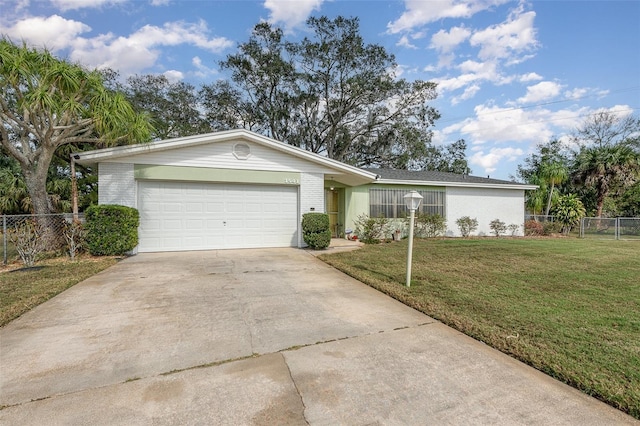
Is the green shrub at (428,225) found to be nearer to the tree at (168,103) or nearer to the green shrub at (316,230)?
the green shrub at (316,230)

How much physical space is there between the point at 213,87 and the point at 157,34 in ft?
33.8

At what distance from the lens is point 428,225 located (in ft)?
44.1

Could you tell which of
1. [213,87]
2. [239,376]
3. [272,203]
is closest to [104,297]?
[239,376]

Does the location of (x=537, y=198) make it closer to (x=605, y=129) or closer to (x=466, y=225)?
(x=466, y=225)

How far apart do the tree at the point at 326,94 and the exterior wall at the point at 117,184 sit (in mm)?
15416

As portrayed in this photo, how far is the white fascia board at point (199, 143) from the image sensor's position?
8484 millimetres

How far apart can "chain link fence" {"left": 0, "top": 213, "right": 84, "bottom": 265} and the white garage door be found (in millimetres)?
1705

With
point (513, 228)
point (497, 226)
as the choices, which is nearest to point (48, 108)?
point (497, 226)

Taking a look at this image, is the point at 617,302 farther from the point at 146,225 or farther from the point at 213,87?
the point at 213,87

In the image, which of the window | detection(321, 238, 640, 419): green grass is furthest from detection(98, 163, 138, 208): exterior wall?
the window

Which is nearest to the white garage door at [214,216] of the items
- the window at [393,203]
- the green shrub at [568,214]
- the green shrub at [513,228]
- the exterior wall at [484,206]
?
the window at [393,203]

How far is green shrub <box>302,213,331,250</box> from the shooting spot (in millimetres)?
9727

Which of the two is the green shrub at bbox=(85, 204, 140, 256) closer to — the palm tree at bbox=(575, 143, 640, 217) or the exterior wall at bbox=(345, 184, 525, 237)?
the exterior wall at bbox=(345, 184, 525, 237)

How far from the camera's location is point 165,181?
30.5 ft
